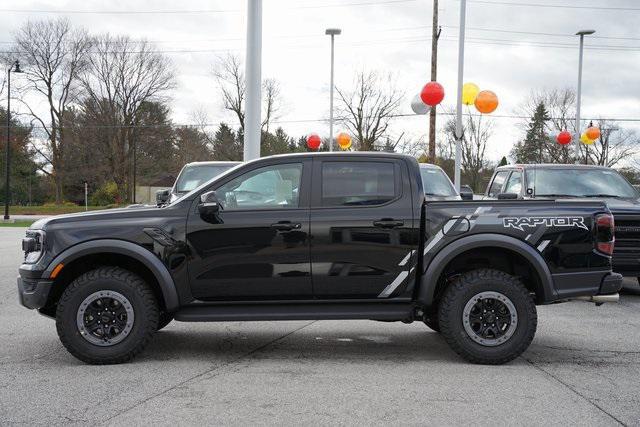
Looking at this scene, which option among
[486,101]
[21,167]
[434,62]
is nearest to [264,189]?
[486,101]

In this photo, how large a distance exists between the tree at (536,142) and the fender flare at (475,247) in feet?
159

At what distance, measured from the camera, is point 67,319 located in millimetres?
5133

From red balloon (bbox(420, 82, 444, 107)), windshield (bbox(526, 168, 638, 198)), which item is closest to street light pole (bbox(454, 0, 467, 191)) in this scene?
red balloon (bbox(420, 82, 444, 107))

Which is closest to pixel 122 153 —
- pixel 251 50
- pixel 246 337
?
pixel 251 50

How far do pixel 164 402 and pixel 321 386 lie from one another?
122cm

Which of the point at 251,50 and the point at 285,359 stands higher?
the point at 251,50

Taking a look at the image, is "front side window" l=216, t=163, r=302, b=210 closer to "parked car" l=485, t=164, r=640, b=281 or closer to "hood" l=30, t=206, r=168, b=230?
"hood" l=30, t=206, r=168, b=230

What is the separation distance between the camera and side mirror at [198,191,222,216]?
514cm

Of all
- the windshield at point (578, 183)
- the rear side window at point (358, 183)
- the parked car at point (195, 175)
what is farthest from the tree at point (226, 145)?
the rear side window at point (358, 183)

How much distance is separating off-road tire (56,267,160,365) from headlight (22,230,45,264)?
0.41 m

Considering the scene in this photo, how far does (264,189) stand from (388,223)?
1179 mm

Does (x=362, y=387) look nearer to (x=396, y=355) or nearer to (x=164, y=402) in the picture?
(x=396, y=355)

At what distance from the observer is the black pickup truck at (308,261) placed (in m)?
5.19

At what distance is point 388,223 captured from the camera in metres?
5.29
